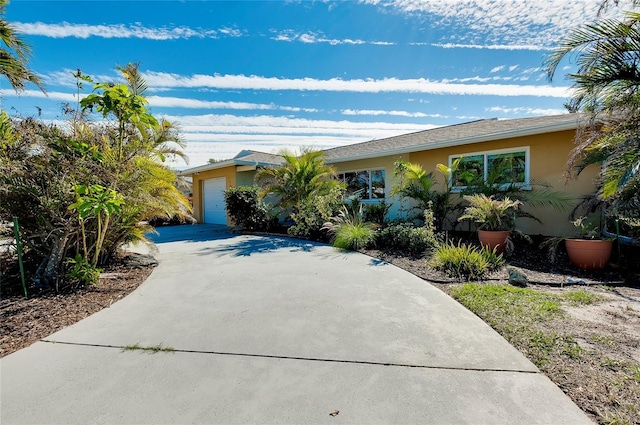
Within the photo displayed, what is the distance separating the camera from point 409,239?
7668 millimetres

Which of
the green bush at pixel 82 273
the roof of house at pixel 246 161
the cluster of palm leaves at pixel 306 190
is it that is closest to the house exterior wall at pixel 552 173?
the cluster of palm leaves at pixel 306 190

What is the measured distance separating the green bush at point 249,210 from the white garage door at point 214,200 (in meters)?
2.77

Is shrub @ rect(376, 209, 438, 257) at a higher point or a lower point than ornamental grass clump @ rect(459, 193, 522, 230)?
lower

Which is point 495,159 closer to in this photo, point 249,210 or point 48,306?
point 249,210

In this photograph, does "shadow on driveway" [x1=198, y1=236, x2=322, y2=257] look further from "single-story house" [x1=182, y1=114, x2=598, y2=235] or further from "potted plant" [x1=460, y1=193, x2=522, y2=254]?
"potted plant" [x1=460, y1=193, x2=522, y2=254]

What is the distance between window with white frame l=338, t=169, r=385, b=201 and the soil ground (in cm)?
606

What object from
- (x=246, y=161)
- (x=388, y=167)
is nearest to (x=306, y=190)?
(x=388, y=167)

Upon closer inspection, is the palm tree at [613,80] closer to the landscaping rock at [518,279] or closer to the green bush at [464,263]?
the landscaping rock at [518,279]

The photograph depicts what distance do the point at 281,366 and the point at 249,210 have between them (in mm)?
10241

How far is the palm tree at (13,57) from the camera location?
4.98 metres

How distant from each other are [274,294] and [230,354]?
1.80 m

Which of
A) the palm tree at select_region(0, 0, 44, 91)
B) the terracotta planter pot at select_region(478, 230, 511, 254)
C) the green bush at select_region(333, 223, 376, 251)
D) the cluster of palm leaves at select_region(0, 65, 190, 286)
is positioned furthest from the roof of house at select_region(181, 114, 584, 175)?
the palm tree at select_region(0, 0, 44, 91)

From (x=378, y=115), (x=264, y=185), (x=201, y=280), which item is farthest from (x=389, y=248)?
(x=378, y=115)

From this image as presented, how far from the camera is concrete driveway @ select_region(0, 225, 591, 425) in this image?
6.88ft
